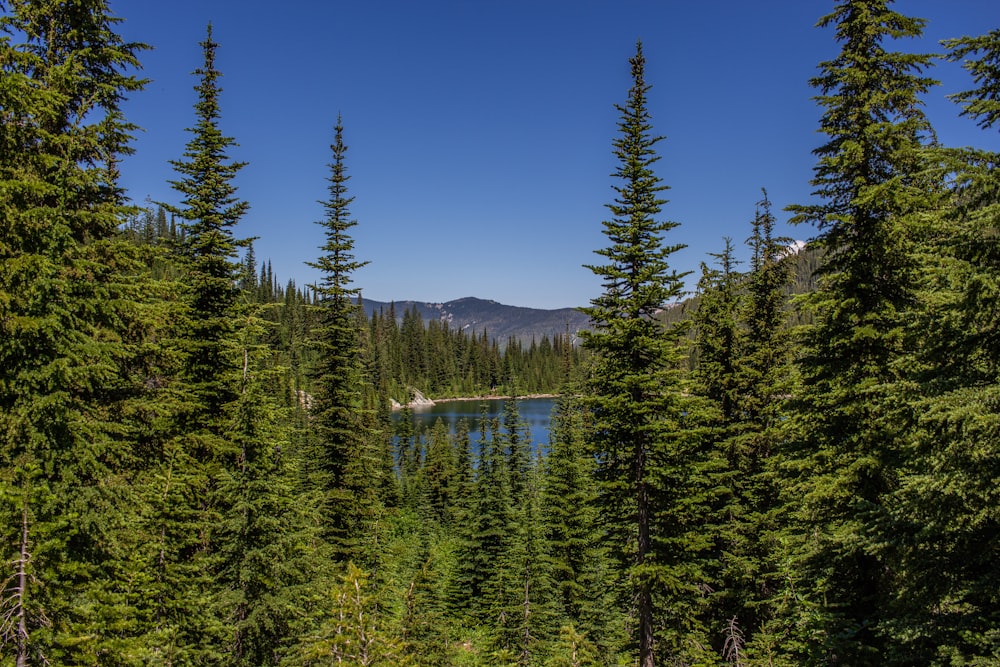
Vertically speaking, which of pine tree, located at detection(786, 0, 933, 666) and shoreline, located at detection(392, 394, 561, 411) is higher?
pine tree, located at detection(786, 0, 933, 666)

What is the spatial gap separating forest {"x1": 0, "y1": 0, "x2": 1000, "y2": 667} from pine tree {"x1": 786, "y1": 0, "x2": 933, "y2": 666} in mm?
66

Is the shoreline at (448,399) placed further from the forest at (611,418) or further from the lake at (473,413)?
the forest at (611,418)

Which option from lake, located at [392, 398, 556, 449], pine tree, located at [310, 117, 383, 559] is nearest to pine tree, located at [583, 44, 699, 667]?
pine tree, located at [310, 117, 383, 559]

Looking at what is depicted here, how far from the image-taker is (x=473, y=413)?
135 meters

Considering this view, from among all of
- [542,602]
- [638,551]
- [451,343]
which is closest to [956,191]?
[638,551]

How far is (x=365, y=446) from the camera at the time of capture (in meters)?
18.8

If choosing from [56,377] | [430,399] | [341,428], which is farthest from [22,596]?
[430,399]

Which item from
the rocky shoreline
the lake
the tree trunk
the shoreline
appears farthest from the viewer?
the shoreline

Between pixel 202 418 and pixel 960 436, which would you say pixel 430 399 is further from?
pixel 960 436

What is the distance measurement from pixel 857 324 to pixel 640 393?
18.2ft

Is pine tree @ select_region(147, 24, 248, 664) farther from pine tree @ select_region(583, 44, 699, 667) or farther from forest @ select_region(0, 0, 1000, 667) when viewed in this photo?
pine tree @ select_region(583, 44, 699, 667)

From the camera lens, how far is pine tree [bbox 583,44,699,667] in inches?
555

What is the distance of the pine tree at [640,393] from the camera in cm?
1409

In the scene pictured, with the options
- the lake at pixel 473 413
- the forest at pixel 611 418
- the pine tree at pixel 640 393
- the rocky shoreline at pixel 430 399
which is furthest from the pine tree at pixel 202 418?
the rocky shoreline at pixel 430 399
